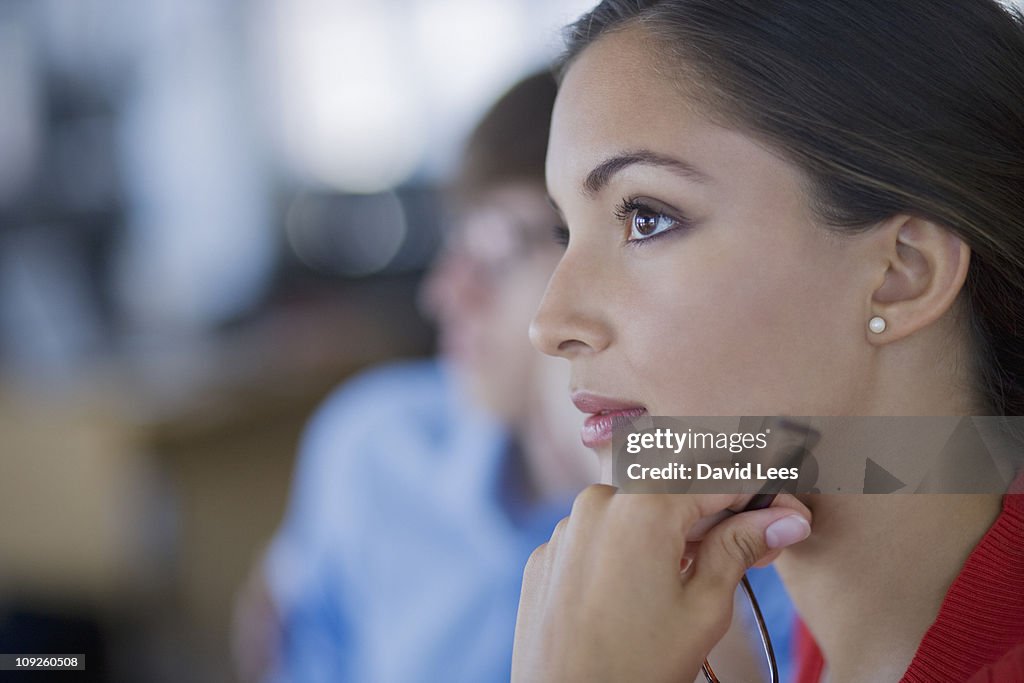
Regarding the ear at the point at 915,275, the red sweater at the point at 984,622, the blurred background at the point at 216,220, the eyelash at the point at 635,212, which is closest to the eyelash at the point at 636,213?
the eyelash at the point at 635,212

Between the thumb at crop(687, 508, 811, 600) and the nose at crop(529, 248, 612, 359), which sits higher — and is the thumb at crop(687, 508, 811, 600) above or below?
below

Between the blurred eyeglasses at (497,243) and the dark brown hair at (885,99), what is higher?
the blurred eyeglasses at (497,243)

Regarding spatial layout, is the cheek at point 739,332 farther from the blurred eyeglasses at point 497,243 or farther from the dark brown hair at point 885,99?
the blurred eyeglasses at point 497,243

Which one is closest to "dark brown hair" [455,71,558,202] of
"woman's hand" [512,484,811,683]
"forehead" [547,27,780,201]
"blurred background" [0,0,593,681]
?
"forehead" [547,27,780,201]

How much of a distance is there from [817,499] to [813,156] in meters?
0.20

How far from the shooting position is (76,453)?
80.4 inches

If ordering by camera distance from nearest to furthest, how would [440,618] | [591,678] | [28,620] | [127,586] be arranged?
[591,678], [440,618], [28,620], [127,586]

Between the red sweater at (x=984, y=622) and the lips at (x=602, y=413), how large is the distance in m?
0.20

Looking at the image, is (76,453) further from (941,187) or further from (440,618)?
(941,187)

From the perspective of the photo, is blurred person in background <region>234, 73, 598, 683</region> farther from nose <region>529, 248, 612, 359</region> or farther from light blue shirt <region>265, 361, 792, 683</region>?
nose <region>529, 248, 612, 359</region>

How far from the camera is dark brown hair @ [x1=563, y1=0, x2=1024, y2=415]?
51 cm

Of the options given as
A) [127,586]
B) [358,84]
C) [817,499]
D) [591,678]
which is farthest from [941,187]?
[358,84]

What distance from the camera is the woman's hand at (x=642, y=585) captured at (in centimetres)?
50

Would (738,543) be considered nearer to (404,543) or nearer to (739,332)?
(739,332)
